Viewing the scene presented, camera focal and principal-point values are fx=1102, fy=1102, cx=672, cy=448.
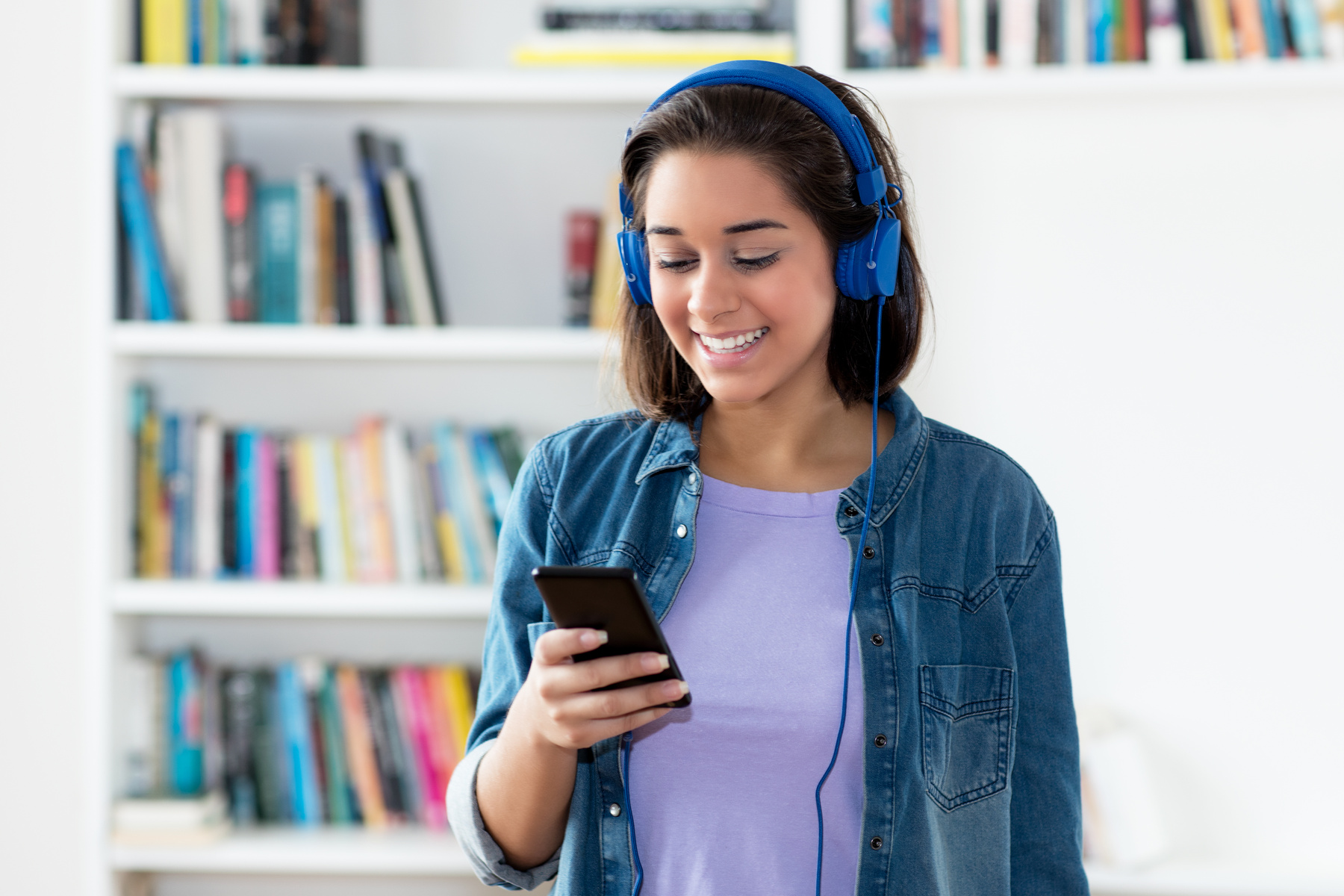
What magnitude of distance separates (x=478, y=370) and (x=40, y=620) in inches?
34.8

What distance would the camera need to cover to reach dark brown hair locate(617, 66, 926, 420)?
92cm

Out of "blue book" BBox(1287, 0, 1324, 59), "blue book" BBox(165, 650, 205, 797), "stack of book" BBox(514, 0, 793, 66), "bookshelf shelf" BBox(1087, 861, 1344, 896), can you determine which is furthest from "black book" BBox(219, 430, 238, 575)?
"blue book" BBox(1287, 0, 1324, 59)

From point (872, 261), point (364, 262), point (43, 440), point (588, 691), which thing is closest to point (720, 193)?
point (872, 261)

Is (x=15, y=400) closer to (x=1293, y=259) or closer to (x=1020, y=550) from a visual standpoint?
(x=1020, y=550)

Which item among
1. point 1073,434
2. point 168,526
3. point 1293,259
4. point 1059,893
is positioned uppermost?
point 1293,259

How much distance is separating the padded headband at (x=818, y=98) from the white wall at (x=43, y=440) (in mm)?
1435

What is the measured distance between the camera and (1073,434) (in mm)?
1902

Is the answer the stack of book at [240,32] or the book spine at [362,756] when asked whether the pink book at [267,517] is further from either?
the stack of book at [240,32]

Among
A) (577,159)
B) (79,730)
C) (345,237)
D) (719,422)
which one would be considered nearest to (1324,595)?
(719,422)

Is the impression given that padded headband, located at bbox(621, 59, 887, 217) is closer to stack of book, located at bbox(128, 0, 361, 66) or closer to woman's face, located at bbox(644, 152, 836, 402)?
woman's face, located at bbox(644, 152, 836, 402)

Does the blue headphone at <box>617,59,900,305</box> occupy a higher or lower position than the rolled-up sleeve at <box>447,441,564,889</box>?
higher

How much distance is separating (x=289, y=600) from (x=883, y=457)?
Result: 1.20 m

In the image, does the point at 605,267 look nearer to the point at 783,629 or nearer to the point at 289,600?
the point at 289,600

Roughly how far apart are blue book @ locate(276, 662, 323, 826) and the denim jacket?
3.46 feet
